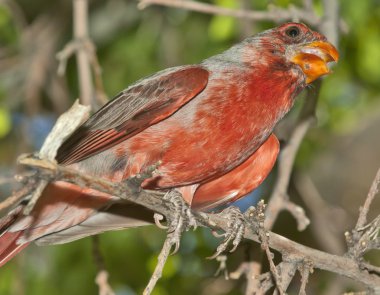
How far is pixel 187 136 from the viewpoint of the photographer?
4.52 meters

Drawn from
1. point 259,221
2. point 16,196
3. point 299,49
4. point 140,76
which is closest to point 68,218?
point 259,221

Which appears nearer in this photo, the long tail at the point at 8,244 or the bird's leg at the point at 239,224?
the bird's leg at the point at 239,224

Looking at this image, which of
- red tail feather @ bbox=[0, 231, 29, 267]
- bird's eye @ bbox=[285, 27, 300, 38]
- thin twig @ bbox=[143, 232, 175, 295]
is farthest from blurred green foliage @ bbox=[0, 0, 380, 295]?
thin twig @ bbox=[143, 232, 175, 295]

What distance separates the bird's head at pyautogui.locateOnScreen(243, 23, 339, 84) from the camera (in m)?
4.88

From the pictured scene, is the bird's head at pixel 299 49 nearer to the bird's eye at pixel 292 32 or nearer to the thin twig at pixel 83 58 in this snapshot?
the bird's eye at pixel 292 32

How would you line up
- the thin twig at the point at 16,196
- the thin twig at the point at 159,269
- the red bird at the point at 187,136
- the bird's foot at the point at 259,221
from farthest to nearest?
the red bird at the point at 187,136 → the bird's foot at the point at 259,221 → the thin twig at the point at 159,269 → the thin twig at the point at 16,196

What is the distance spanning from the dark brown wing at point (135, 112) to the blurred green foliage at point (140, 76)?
127 centimetres

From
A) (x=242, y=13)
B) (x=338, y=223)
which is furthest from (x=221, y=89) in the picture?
(x=338, y=223)

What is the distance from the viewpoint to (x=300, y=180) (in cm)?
704

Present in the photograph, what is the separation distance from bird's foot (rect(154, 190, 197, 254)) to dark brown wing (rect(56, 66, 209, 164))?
1.88 feet

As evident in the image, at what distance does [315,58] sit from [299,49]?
0.15 metres

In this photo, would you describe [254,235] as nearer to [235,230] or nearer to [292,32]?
[235,230]

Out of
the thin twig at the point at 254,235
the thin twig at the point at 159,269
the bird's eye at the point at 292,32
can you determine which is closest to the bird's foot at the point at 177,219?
the thin twig at the point at 254,235

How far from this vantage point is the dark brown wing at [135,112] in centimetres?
469
